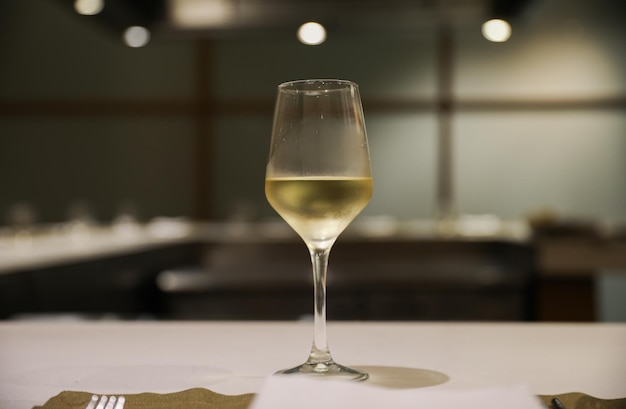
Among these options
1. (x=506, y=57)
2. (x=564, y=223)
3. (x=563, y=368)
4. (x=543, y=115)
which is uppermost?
(x=506, y=57)

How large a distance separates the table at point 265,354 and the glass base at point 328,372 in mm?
36

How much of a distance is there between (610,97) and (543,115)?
550 mm

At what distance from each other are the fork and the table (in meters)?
0.04

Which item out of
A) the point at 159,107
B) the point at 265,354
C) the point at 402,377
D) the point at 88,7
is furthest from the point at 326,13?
the point at 159,107

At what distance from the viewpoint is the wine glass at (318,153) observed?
65 centimetres

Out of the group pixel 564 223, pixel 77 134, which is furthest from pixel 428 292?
pixel 77 134

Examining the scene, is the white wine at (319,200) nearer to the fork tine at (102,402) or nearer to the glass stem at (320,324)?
the glass stem at (320,324)

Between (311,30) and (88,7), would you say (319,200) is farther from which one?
(311,30)

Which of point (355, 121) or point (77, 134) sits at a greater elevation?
point (77, 134)

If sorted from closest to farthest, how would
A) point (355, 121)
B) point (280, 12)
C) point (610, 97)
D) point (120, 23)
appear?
point (355, 121) → point (120, 23) → point (280, 12) → point (610, 97)

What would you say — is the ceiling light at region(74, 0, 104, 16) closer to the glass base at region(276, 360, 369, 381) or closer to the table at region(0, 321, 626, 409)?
the table at region(0, 321, 626, 409)

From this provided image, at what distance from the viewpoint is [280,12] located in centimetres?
375

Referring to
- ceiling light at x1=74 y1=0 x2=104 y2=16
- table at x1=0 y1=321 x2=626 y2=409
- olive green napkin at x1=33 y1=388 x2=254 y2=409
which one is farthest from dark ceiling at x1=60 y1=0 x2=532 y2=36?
olive green napkin at x1=33 y1=388 x2=254 y2=409

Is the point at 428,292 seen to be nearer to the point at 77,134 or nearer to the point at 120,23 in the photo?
the point at 120,23
